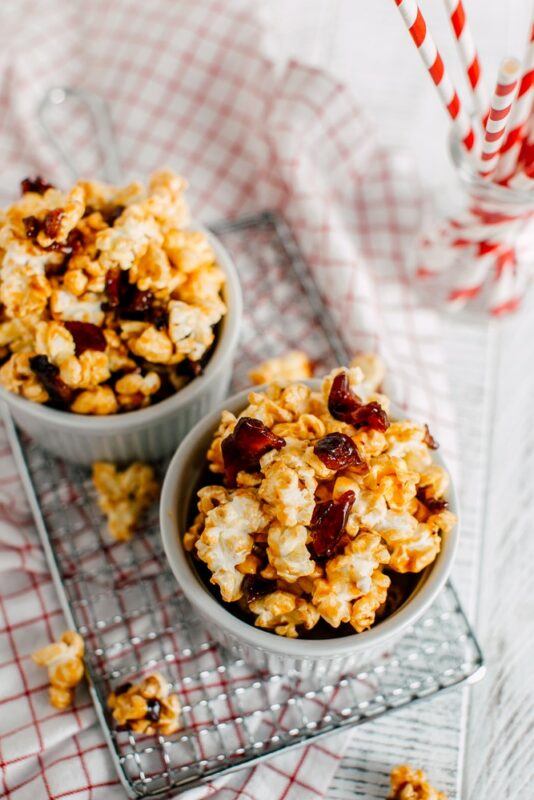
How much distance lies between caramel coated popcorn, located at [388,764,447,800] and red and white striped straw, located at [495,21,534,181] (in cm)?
69

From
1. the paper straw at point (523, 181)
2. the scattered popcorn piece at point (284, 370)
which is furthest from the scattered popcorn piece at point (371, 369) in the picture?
the paper straw at point (523, 181)

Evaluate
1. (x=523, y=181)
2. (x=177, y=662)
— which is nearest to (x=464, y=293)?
(x=523, y=181)

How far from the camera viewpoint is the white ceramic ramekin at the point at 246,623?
2.42 ft

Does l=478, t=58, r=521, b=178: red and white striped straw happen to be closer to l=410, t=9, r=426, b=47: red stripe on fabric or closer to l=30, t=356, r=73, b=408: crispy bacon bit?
l=410, t=9, r=426, b=47: red stripe on fabric

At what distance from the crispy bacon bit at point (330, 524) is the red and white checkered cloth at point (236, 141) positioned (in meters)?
0.38

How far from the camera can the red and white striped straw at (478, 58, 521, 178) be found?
0.82 metres

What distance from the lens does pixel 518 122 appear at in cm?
94

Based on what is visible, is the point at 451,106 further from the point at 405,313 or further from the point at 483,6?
the point at 483,6

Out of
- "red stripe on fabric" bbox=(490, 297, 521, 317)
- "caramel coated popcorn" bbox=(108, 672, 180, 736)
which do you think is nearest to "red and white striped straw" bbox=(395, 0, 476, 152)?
"red stripe on fabric" bbox=(490, 297, 521, 317)

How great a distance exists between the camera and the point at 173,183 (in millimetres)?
892

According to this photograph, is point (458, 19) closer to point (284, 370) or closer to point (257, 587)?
point (284, 370)

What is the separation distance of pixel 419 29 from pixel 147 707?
0.72 meters

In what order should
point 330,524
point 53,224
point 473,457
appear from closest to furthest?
point 330,524 → point 53,224 → point 473,457

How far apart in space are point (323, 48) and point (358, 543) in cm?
110
